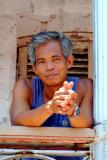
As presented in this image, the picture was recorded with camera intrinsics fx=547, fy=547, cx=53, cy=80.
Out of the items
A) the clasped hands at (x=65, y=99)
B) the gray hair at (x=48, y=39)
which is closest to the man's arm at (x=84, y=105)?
the clasped hands at (x=65, y=99)

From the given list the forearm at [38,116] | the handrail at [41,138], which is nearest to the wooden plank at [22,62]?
the forearm at [38,116]

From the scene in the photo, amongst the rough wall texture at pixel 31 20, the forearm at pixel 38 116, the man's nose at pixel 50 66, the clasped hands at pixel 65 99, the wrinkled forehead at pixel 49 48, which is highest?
the rough wall texture at pixel 31 20

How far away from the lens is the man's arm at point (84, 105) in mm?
3102

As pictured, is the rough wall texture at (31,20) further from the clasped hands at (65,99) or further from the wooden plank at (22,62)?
the clasped hands at (65,99)

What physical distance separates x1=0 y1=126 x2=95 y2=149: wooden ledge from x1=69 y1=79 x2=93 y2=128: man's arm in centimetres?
6

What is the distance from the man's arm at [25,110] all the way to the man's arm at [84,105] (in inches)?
6.4

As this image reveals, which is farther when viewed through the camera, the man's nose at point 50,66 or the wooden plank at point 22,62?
the wooden plank at point 22,62

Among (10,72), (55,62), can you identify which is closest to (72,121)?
(55,62)

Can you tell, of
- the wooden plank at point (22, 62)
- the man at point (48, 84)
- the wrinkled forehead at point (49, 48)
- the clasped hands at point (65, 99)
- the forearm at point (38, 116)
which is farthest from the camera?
the wooden plank at point (22, 62)

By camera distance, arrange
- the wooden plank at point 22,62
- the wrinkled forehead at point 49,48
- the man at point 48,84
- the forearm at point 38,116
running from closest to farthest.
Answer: the forearm at point 38,116
the man at point 48,84
the wrinkled forehead at point 49,48
the wooden plank at point 22,62

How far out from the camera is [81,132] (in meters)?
3.03

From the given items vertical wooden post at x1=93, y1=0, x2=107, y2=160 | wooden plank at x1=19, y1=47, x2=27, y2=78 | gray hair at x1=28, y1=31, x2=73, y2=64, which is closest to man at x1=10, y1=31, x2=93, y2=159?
gray hair at x1=28, y1=31, x2=73, y2=64

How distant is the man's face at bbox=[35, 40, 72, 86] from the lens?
11.7ft

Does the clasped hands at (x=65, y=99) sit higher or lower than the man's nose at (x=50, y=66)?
lower
